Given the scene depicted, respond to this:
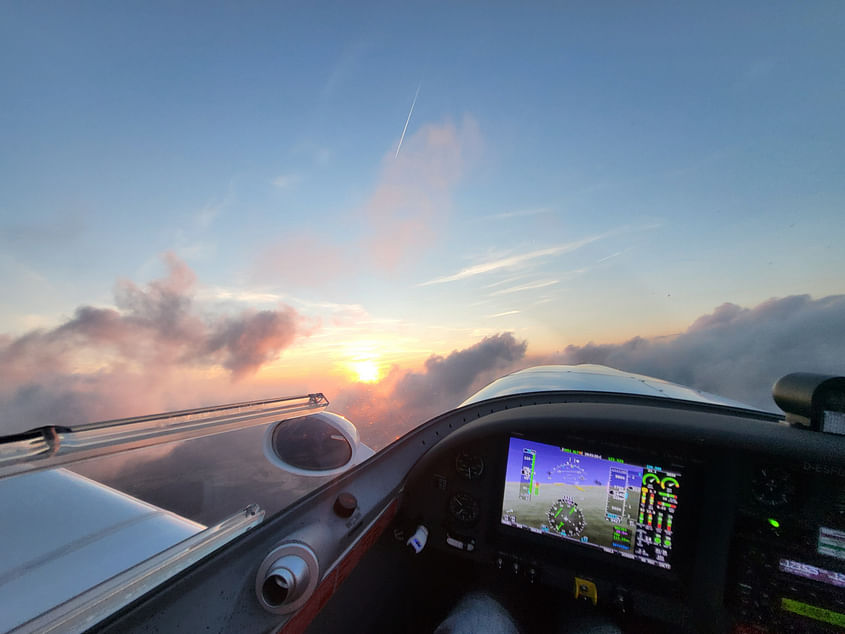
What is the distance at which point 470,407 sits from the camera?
2.25 metres

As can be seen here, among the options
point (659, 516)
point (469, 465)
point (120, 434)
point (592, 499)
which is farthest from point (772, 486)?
point (120, 434)

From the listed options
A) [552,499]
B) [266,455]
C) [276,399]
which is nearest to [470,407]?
[552,499]

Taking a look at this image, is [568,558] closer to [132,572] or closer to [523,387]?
[523,387]

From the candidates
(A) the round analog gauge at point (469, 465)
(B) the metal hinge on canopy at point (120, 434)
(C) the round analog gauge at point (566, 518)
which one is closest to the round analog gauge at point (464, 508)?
(A) the round analog gauge at point (469, 465)

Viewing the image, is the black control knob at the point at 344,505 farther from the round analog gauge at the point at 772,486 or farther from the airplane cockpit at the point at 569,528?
the round analog gauge at the point at 772,486

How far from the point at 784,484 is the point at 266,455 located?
359 cm

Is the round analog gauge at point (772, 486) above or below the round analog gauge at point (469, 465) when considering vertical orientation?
above

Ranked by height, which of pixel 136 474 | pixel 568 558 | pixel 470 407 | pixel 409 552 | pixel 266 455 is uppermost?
pixel 470 407

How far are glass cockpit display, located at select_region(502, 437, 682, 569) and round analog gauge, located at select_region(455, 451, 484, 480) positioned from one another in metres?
0.19

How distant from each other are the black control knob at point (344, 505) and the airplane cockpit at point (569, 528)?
0.04 feet

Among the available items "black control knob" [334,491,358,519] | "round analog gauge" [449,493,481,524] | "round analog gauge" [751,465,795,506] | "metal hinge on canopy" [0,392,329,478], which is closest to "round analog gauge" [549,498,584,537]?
"round analog gauge" [449,493,481,524]

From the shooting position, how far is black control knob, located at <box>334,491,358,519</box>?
1.71 meters

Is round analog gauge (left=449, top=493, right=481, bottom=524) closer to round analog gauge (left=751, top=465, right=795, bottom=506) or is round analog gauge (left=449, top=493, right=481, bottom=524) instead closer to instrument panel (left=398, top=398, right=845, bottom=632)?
instrument panel (left=398, top=398, right=845, bottom=632)

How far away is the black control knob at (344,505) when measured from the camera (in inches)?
67.3
